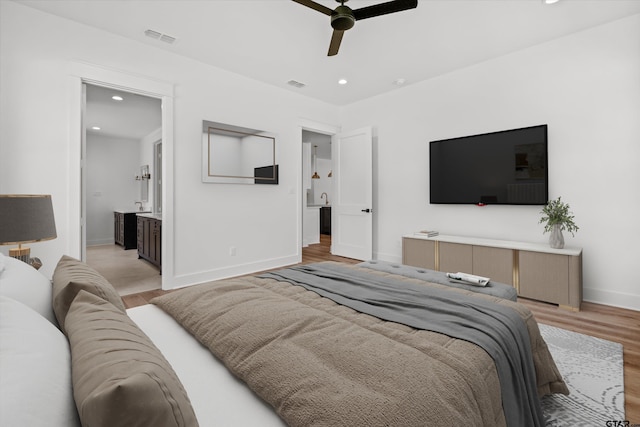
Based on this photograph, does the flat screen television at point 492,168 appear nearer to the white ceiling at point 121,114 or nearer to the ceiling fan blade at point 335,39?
the ceiling fan blade at point 335,39

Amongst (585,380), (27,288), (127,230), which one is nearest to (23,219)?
(27,288)

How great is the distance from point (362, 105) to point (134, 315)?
4879mm

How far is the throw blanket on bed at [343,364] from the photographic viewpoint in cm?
77

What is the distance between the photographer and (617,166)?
10.1ft

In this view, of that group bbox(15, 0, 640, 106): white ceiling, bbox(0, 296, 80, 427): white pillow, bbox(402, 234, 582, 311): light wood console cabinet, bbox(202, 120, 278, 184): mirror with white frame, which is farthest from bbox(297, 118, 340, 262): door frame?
bbox(0, 296, 80, 427): white pillow

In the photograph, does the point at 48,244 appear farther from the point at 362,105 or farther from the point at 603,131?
the point at 603,131

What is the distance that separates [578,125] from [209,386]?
Result: 415 centimetres

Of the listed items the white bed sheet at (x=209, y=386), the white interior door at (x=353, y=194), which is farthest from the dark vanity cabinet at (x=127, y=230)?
the white bed sheet at (x=209, y=386)

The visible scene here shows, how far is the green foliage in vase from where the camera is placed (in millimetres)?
3160

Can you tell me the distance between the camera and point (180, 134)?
3750 millimetres

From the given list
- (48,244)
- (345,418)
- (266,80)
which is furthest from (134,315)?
(266,80)

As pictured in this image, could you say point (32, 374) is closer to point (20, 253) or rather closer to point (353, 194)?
point (20, 253)

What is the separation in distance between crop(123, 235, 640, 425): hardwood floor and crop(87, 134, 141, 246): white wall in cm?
501

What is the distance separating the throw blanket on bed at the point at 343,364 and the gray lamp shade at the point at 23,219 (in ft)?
3.38
